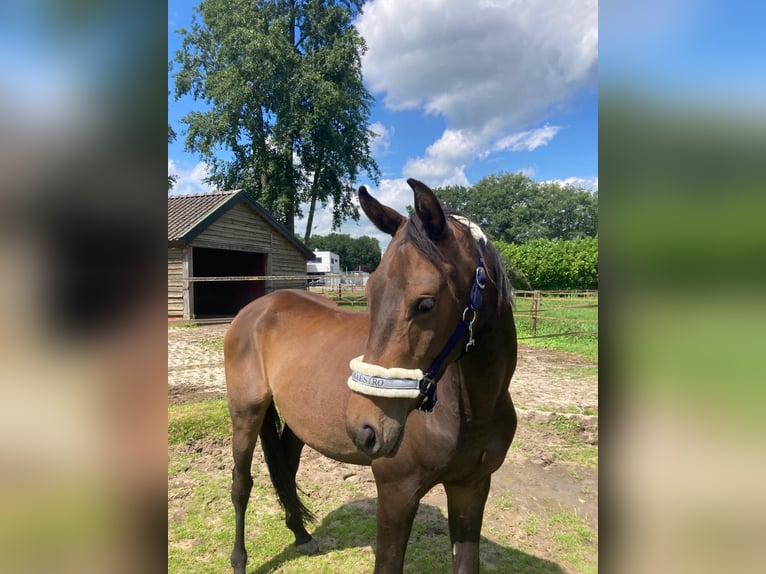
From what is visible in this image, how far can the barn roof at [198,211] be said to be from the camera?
1310cm

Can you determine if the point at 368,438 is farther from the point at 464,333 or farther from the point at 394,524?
the point at 394,524

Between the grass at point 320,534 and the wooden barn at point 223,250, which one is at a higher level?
the wooden barn at point 223,250

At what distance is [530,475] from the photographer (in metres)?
3.99

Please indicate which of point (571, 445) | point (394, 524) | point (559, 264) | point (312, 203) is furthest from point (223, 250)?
point (559, 264)

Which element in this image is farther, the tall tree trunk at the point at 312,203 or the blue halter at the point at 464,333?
the tall tree trunk at the point at 312,203

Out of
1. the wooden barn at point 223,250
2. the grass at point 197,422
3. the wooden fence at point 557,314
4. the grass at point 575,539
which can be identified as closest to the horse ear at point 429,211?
the grass at point 575,539


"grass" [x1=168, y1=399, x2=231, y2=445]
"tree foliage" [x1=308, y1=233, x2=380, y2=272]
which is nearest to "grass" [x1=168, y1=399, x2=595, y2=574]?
"grass" [x1=168, y1=399, x2=231, y2=445]

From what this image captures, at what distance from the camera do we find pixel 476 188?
64.3 m

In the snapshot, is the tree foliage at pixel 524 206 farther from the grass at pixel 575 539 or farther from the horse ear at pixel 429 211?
the horse ear at pixel 429 211
